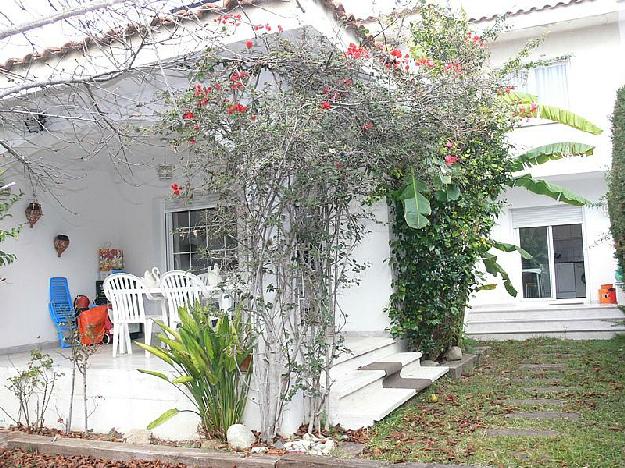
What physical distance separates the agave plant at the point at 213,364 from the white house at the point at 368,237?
35 cm

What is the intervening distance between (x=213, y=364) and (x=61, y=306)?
601 centimetres

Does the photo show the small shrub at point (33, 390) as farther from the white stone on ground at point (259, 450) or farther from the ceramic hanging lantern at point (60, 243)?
the ceramic hanging lantern at point (60, 243)

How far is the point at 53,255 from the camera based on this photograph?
1095cm

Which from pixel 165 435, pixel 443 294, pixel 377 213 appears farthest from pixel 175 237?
pixel 165 435

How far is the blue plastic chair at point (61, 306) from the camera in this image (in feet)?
34.4

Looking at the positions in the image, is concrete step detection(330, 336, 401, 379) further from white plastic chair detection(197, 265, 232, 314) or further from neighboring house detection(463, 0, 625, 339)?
neighboring house detection(463, 0, 625, 339)

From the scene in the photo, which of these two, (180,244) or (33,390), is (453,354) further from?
(33,390)

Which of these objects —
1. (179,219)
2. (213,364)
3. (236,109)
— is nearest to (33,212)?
(179,219)

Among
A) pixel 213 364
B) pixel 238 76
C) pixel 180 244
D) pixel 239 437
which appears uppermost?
pixel 238 76

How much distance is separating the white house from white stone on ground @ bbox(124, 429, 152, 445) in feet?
0.54

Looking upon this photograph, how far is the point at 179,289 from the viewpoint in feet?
27.2

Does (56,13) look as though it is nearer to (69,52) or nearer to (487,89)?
(69,52)

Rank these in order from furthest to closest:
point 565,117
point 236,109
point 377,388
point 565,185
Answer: point 565,185 → point 565,117 → point 377,388 → point 236,109

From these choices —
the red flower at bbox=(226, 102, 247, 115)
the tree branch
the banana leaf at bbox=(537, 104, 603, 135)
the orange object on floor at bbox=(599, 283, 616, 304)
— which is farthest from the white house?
the tree branch
